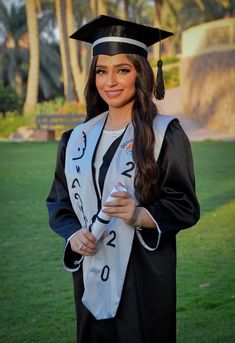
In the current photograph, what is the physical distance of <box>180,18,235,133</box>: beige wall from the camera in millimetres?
26516

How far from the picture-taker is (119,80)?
2.76m

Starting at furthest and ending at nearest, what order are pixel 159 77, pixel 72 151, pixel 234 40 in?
pixel 234 40, pixel 159 77, pixel 72 151

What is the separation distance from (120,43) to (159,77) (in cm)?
36

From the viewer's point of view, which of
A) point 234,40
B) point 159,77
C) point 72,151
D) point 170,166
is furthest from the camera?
point 234,40

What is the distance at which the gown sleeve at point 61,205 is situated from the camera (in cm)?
283

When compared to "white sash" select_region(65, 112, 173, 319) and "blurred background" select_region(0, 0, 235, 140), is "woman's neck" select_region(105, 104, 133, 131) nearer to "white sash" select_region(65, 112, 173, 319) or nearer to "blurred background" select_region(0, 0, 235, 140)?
"white sash" select_region(65, 112, 173, 319)

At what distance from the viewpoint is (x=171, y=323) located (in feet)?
9.13

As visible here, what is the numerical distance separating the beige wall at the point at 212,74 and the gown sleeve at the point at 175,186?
79.1 ft

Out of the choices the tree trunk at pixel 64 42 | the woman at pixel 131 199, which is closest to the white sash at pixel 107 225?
the woman at pixel 131 199

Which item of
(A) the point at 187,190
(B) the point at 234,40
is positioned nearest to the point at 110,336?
(A) the point at 187,190

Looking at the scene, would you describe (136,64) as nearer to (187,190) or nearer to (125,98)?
(125,98)

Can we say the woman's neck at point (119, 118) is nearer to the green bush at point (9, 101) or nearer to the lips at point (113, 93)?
the lips at point (113, 93)

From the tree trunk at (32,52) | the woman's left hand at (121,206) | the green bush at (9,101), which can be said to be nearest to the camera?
the woman's left hand at (121,206)

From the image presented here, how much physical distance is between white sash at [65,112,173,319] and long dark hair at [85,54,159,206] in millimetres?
32
